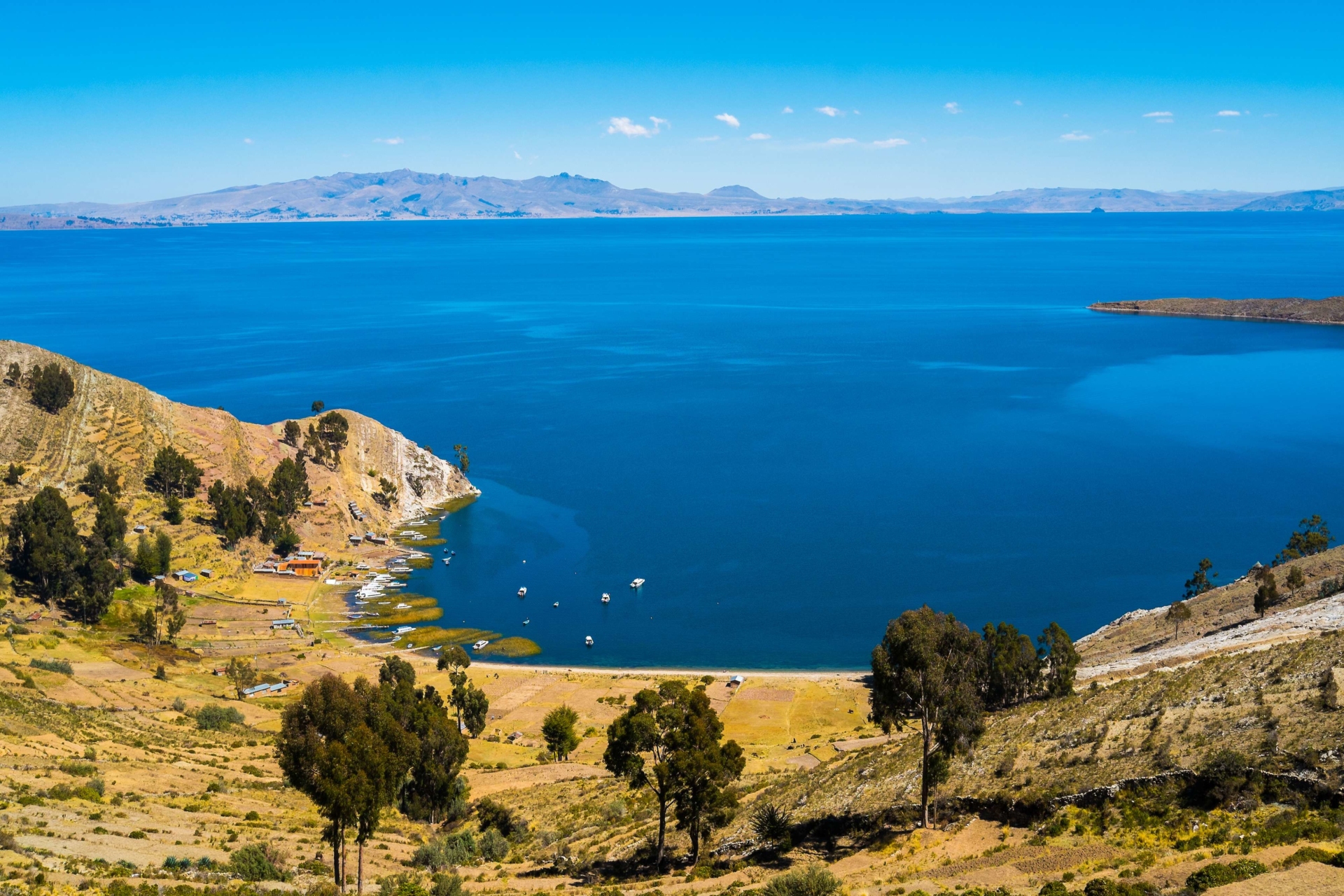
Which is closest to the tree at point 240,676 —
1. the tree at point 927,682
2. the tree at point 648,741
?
the tree at point 648,741

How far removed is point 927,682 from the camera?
35.5 metres

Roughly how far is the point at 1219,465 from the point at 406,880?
130374mm

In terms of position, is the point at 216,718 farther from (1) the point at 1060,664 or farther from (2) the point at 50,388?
(2) the point at 50,388

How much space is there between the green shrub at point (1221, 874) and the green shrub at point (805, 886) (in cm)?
954

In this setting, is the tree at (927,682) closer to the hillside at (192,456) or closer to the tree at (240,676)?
A: the tree at (240,676)

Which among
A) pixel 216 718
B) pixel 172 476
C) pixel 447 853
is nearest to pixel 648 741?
pixel 447 853

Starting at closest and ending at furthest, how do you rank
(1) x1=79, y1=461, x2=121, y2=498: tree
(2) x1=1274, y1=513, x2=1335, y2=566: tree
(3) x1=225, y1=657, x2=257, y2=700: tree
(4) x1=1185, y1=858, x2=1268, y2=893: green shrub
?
(4) x1=1185, y1=858, x2=1268, y2=893: green shrub → (3) x1=225, y1=657, x2=257, y2=700: tree → (2) x1=1274, y1=513, x2=1335, y2=566: tree → (1) x1=79, y1=461, x2=121, y2=498: tree

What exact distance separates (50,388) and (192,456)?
1590cm

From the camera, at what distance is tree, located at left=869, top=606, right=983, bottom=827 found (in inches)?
1395

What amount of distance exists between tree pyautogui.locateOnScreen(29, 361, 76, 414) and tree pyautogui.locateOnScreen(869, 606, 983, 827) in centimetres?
10608

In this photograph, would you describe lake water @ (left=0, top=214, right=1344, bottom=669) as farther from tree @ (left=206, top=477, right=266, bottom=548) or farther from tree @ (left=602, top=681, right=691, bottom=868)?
tree @ (left=602, top=681, right=691, bottom=868)

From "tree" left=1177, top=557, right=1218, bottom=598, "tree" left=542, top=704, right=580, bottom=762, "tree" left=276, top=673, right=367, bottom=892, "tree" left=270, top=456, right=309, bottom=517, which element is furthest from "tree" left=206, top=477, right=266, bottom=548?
"tree" left=1177, top=557, right=1218, bottom=598

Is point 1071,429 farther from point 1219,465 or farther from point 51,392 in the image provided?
point 51,392

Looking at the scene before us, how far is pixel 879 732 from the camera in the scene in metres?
67.4
